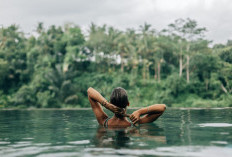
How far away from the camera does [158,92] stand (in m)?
34.9

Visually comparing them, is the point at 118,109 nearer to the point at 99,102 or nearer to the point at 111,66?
the point at 99,102

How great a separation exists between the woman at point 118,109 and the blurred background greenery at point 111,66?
2651cm

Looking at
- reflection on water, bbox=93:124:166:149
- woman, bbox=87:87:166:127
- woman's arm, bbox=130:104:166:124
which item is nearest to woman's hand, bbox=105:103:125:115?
woman, bbox=87:87:166:127

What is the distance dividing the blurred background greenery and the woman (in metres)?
26.5

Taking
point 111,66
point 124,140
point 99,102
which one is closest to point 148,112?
point 99,102

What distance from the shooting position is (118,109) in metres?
4.80

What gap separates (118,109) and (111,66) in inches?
1445

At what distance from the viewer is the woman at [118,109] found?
481 centimetres

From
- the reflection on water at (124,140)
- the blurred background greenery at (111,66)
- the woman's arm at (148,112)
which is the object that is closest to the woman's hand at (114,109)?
the woman's arm at (148,112)

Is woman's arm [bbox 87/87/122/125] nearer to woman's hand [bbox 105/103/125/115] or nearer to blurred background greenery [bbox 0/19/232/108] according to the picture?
woman's hand [bbox 105/103/125/115]

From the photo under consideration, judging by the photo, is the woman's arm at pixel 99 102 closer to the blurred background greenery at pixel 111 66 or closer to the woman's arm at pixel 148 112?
the woman's arm at pixel 148 112

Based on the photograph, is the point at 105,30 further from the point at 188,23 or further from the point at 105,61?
the point at 188,23

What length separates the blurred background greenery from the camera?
3372cm

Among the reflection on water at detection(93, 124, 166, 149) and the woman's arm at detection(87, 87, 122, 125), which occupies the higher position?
the woman's arm at detection(87, 87, 122, 125)
